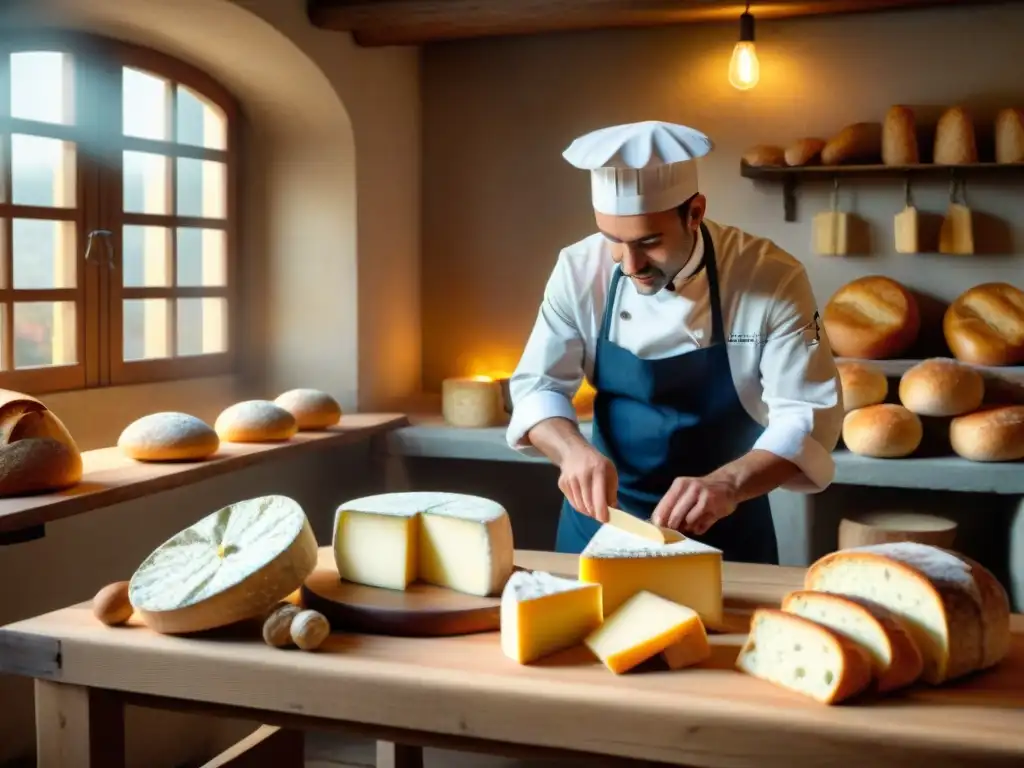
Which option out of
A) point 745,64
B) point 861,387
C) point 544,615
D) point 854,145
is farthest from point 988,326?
point 544,615

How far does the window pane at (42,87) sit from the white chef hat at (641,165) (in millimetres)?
1741

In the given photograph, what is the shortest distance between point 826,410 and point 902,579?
730 mm

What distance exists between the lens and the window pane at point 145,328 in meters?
3.36

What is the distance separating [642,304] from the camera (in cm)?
230

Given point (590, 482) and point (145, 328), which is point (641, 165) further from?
point (145, 328)

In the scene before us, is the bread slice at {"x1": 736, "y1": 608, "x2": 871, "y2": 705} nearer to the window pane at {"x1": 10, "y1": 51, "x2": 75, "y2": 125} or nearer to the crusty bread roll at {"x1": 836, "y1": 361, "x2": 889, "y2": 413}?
the crusty bread roll at {"x1": 836, "y1": 361, "x2": 889, "y2": 413}

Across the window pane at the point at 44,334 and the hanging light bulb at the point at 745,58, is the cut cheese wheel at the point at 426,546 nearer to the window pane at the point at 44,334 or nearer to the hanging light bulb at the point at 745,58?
the window pane at the point at 44,334

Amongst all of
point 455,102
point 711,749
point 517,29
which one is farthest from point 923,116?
point 711,749

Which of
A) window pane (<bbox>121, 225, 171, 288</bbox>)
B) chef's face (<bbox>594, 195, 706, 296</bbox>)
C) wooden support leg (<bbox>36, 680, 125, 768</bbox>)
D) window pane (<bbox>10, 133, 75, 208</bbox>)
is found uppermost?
window pane (<bbox>10, 133, 75, 208</bbox>)

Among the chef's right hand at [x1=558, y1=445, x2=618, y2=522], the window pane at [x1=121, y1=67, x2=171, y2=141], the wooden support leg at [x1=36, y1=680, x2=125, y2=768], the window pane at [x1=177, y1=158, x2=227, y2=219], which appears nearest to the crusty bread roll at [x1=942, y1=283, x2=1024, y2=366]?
A: the chef's right hand at [x1=558, y1=445, x2=618, y2=522]

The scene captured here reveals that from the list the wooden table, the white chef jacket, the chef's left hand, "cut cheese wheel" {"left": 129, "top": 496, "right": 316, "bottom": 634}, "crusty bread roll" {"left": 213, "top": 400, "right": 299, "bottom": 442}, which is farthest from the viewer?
"crusty bread roll" {"left": 213, "top": 400, "right": 299, "bottom": 442}

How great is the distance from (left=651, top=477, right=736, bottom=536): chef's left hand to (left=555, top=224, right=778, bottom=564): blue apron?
0.46 metres

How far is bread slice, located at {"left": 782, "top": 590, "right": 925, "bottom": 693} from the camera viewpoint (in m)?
1.30

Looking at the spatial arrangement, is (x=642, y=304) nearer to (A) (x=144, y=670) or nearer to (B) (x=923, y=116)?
(A) (x=144, y=670)
